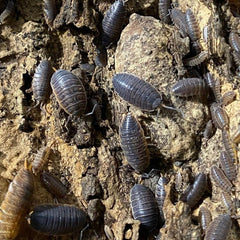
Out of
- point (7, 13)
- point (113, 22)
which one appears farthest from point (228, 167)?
point (7, 13)

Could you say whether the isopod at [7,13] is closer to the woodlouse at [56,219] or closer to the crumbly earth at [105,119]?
the crumbly earth at [105,119]

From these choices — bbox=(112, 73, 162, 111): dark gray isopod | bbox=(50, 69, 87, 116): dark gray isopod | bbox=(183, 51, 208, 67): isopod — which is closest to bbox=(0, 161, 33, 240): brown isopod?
bbox=(50, 69, 87, 116): dark gray isopod

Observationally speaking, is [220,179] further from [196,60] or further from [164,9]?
[164,9]

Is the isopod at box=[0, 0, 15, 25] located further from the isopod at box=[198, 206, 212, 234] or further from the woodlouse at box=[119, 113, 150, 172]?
the isopod at box=[198, 206, 212, 234]

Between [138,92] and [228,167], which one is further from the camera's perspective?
[138,92]

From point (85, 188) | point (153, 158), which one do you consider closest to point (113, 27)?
point (153, 158)

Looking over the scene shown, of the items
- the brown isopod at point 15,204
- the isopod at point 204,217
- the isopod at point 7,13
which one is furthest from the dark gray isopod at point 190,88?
the isopod at point 7,13

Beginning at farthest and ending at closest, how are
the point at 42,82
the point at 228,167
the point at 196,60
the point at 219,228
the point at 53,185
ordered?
the point at 196,60 → the point at 42,82 → the point at 53,185 → the point at 228,167 → the point at 219,228
